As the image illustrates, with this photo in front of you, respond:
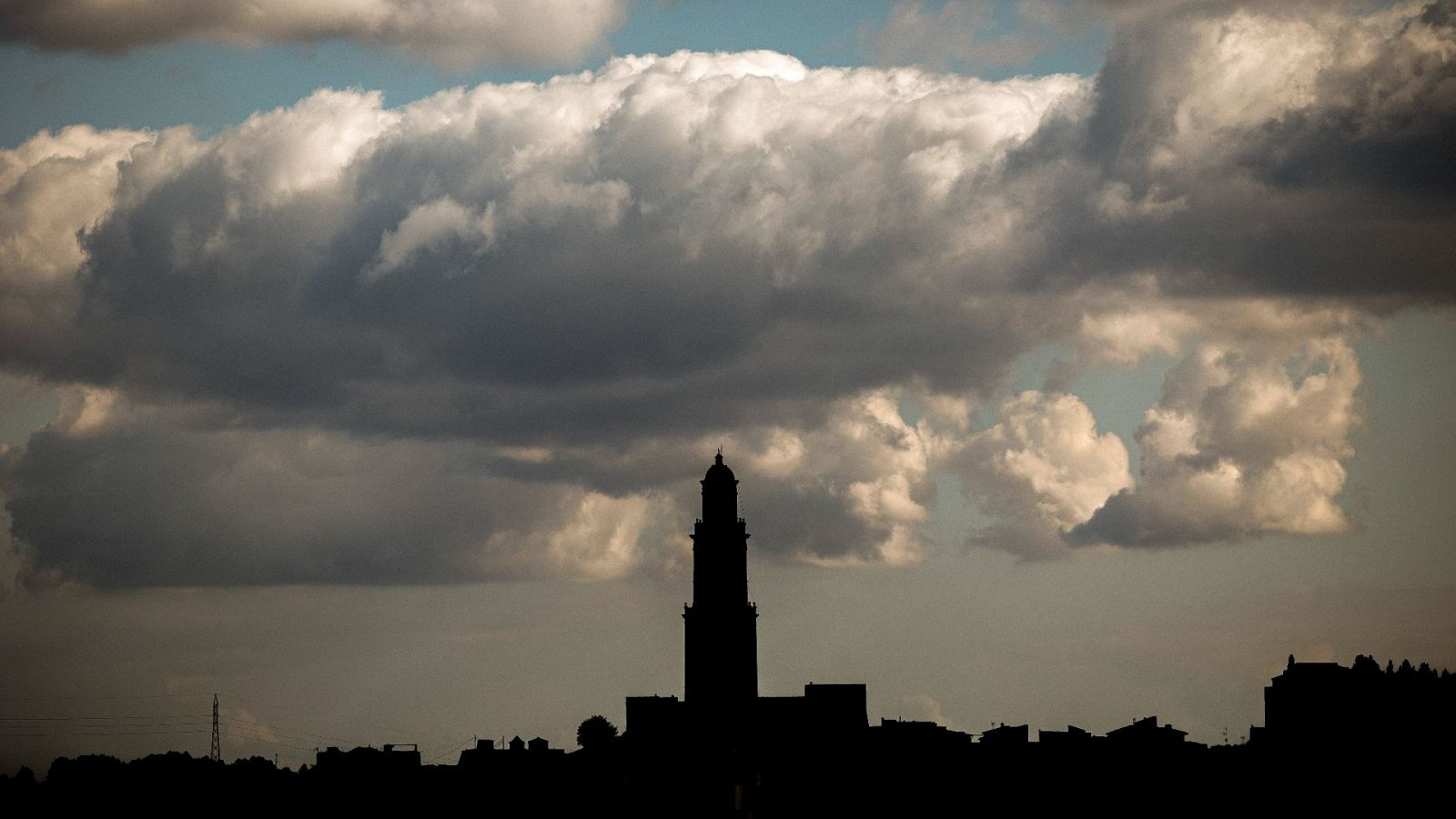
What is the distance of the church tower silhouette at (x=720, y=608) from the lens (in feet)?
537

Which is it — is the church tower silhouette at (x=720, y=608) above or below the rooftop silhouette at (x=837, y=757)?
above

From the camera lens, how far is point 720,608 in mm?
164250

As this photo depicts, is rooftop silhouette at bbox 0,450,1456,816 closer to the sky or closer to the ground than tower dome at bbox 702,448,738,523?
closer to the ground

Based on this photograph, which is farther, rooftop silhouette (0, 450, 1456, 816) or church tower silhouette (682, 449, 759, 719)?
church tower silhouette (682, 449, 759, 719)

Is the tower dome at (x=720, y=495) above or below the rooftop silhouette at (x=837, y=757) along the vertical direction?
above

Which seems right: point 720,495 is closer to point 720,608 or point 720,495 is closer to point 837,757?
point 720,608

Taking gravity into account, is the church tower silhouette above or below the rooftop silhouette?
above

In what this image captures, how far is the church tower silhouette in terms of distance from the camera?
164 metres

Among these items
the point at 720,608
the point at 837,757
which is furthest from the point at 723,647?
the point at 837,757

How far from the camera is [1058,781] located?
128 m

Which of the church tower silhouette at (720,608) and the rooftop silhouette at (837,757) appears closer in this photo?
the rooftop silhouette at (837,757)

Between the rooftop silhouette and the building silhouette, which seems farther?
the building silhouette

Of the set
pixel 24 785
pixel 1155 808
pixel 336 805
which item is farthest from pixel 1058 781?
pixel 24 785

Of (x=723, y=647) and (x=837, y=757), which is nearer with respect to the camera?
(x=837, y=757)
